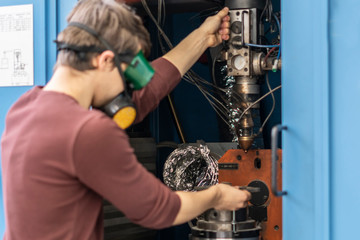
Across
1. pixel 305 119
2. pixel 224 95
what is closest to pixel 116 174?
pixel 305 119

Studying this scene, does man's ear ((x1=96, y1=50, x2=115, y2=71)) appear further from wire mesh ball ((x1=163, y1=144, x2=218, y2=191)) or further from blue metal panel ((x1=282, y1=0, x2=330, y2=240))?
wire mesh ball ((x1=163, y1=144, x2=218, y2=191))

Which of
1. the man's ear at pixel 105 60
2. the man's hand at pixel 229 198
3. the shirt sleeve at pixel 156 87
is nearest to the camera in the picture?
the man's ear at pixel 105 60

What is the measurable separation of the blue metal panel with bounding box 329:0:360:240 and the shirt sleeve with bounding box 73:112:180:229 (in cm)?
47

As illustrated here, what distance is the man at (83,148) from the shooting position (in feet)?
3.76

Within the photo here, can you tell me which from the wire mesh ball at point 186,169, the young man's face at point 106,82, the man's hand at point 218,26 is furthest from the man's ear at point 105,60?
the wire mesh ball at point 186,169

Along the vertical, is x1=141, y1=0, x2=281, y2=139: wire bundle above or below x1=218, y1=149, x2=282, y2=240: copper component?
above

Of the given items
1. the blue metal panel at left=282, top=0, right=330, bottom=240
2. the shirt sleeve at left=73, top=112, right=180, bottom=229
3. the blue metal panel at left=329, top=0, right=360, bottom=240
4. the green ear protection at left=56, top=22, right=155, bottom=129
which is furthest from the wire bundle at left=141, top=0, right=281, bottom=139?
the shirt sleeve at left=73, top=112, right=180, bottom=229

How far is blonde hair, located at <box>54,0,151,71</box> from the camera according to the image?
1246 millimetres

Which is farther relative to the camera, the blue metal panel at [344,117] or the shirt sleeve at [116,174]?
the blue metal panel at [344,117]

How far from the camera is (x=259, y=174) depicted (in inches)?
70.3

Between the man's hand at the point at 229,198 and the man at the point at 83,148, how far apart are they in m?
0.08

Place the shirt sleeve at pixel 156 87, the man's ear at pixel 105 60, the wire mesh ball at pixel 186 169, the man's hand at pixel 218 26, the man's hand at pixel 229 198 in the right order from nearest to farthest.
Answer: the man's ear at pixel 105 60, the man's hand at pixel 229 198, the shirt sleeve at pixel 156 87, the man's hand at pixel 218 26, the wire mesh ball at pixel 186 169

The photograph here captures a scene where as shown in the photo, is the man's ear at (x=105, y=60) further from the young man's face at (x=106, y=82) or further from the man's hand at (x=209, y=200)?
the man's hand at (x=209, y=200)

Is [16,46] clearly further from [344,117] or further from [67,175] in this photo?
[344,117]
